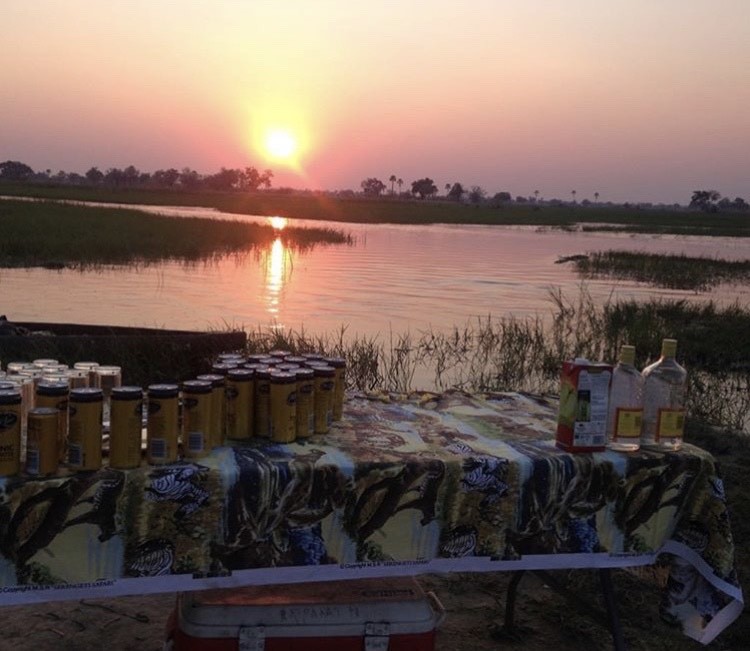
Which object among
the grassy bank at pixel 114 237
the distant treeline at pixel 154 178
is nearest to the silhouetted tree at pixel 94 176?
the distant treeline at pixel 154 178

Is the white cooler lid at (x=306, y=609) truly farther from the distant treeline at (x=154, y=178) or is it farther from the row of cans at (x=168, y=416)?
the distant treeline at (x=154, y=178)

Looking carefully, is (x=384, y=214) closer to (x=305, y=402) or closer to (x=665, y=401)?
(x=665, y=401)

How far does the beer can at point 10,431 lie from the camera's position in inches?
82.8

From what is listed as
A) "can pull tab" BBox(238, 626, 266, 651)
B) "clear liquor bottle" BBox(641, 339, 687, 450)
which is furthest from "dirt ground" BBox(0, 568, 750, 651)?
Result: "can pull tab" BBox(238, 626, 266, 651)

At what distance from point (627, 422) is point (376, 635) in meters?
0.97

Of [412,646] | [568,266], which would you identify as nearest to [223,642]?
[412,646]

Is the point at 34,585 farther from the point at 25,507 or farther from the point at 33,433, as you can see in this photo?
the point at 33,433

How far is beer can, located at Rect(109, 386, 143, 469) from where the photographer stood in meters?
2.21

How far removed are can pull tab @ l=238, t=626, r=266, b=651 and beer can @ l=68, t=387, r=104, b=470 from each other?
64 centimetres

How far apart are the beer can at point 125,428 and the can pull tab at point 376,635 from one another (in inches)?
32.0

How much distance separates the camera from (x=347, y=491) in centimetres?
239

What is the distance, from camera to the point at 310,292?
55.2ft

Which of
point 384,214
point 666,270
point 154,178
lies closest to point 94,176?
point 154,178

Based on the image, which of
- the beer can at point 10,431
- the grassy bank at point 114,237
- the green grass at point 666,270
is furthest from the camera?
the green grass at point 666,270
